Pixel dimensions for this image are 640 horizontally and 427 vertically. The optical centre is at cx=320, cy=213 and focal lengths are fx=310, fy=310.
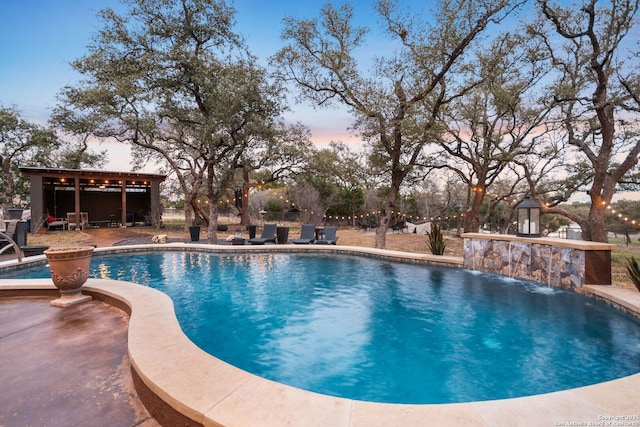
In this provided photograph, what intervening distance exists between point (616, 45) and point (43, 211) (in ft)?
84.7

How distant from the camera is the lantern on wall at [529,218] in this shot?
21.3ft

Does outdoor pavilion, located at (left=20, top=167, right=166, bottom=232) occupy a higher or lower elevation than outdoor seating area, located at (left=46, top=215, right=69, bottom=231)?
higher

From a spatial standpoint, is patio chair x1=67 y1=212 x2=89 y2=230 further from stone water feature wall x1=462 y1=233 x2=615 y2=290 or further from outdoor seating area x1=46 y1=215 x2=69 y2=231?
stone water feature wall x1=462 y1=233 x2=615 y2=290

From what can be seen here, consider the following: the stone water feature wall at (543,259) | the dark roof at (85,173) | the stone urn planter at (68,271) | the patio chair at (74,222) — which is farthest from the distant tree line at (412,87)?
the stone urn planter at (68,271)

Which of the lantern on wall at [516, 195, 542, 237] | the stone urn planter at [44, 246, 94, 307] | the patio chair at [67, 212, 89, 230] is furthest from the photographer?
the patio chair at [67, 212, 89, 230]

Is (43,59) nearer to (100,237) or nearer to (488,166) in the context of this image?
(100,237)

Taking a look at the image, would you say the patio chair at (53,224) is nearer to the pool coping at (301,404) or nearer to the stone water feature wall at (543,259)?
the pool coping at (301,404)

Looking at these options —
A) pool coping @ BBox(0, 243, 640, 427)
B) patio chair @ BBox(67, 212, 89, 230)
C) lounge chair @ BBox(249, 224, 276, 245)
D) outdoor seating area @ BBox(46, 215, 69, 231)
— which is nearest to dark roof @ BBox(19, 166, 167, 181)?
patio chair @ BBox(67, 212, 89, 230)

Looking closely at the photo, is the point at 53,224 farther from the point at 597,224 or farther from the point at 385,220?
the point at 597,224

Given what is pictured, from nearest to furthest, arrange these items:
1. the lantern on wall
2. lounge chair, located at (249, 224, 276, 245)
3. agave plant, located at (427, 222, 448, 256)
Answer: the lantern on wall < agave plant, located at (427, 222, 448, 256) < lounge chair, located at (249, 224, 276, 245)

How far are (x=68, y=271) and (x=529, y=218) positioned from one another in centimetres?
826

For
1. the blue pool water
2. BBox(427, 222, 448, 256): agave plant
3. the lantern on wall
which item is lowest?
the blue pool water

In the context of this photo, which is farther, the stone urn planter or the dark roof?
the dark roof

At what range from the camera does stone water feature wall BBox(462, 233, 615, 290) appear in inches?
221
